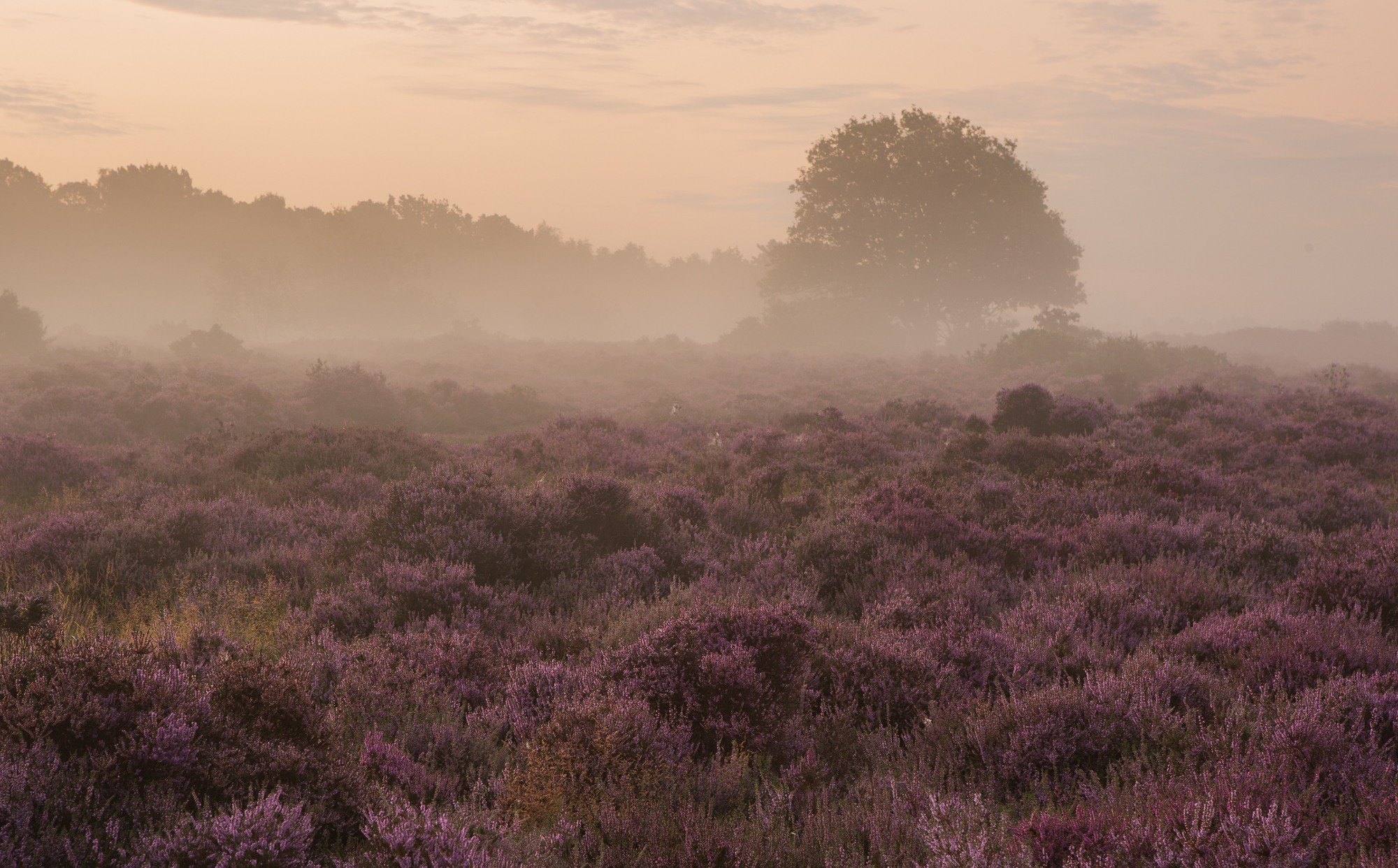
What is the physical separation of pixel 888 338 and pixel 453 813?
186 ft

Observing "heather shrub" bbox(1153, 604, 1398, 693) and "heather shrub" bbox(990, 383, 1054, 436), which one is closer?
"heather shrub" bbox(1153, 604, 1398, 693)

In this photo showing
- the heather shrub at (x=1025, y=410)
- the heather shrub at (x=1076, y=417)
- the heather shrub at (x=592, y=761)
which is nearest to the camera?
the heather shrub at (x=592, y=761)

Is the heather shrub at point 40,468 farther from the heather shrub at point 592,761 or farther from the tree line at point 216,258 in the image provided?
the tree line at point 216,258

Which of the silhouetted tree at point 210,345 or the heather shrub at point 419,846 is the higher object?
the heather shrub at point 419,846

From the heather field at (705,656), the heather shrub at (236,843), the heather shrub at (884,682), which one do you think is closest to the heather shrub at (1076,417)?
the heather field at (705,656)

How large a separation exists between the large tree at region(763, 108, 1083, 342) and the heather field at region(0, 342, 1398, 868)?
39.3 m

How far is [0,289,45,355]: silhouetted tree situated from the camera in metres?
30.3

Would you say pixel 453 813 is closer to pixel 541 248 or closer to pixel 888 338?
pixel 888 338

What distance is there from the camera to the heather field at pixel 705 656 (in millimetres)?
2736

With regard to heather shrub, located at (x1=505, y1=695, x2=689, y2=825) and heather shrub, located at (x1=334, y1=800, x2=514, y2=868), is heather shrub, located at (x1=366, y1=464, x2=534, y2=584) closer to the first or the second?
heather shrub, located at (x1=505, y1=695, x2=689, y2=825)

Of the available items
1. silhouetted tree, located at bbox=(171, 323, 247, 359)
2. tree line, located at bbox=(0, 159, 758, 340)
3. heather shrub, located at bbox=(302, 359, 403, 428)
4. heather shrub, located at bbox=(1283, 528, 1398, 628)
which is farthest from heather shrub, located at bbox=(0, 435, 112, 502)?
tree line, located at bbox=(0, 159, 758, 340)

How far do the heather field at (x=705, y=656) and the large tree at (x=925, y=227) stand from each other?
39.3 meters

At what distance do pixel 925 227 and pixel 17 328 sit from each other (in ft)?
155

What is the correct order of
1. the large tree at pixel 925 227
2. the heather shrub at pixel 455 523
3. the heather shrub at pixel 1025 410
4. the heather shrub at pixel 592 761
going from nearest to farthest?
the heather shrub at pixel 592 761, the heather shrub at pixel 455 523, the heather shrub at pixel 1025 410, the large tree at pixel 925 227
